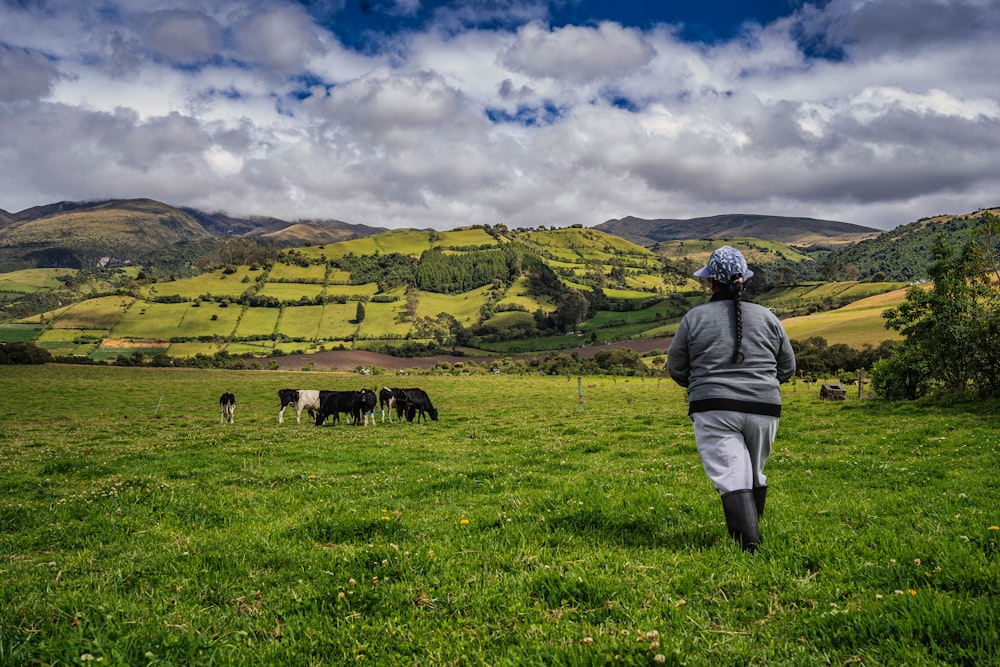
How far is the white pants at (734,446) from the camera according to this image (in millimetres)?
5895

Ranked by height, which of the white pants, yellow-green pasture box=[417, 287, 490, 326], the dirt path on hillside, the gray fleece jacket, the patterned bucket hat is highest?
yellow-green pasture box=[417, 287, 490, 326]

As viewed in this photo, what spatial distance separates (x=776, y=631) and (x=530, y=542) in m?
2.99

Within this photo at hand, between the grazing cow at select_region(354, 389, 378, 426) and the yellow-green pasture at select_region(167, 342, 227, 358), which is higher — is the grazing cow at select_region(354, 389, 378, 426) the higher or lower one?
the lower one

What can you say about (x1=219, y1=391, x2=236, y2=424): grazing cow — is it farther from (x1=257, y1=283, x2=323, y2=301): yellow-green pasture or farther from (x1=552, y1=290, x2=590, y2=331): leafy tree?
(x1=257, y1=283, x2=323, y2=301): yellow-green pasture

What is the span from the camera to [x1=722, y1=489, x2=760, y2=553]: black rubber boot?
592 centimetres

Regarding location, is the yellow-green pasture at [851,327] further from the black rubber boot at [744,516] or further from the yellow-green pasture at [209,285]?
the yellow-green pasture at [209,285]

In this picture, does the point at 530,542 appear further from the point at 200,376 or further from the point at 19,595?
the point at 200,376

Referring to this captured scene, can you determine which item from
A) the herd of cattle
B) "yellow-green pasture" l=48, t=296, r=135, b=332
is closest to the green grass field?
"yellow-green pasture" l=48, t=296, r=135, b=332

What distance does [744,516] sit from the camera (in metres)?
5.95

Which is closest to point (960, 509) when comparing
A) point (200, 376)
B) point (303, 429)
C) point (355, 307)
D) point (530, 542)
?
point (530, 542)

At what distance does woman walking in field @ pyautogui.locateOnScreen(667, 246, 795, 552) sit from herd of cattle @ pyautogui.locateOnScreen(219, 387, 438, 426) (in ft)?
81.9

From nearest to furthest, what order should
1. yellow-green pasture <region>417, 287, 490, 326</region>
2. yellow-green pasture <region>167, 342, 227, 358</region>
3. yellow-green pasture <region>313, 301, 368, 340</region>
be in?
1. yellow-green pasture <region>167, 342, 227, 358</region>
2. yellow-green pasture <region>313, 301, 368, 340</region>
3. yellow-green pasture <region>417, 287, 490, 326</region>

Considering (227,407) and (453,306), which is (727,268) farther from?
(453,306)

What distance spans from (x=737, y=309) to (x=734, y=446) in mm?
1602
